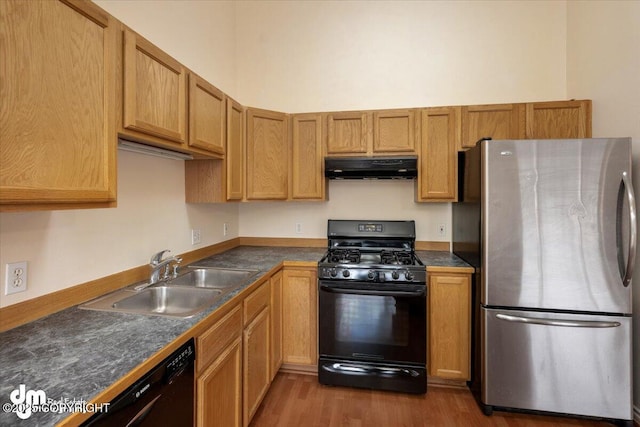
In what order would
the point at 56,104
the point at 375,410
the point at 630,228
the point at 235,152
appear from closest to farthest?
the point at 56,104, the point at 630,228, the point at 375,410, the point at 235,152

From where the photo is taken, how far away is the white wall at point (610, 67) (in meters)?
1.85

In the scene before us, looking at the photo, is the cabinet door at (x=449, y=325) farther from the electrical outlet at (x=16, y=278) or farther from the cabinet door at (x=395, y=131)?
the electrical outlet at (x=16, y=278)

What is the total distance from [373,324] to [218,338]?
47.2 inches

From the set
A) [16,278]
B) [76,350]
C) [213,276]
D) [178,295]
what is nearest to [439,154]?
[213,276]

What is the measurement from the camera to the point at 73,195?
1021 mm

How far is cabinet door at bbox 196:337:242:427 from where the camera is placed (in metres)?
1.24

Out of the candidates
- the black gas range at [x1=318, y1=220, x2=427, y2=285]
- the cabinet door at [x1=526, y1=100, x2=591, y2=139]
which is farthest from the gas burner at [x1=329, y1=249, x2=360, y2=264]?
the cabinet door at [x1=526, y1=100, x2=591, y2=139]

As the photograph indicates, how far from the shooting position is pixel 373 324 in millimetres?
2148

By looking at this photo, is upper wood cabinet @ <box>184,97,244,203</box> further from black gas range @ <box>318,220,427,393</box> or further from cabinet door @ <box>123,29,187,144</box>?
black gas range @ <box>318,220,427,393</box>

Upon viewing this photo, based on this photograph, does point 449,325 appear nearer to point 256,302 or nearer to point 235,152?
point 256,302

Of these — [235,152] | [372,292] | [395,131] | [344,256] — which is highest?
[395,131]

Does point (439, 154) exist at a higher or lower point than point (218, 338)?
higher

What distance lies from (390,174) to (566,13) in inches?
86.2

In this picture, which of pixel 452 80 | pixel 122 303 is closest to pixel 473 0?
pixel 452 80
